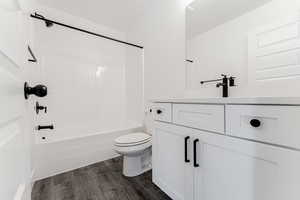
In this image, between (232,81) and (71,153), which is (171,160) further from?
(71,153)

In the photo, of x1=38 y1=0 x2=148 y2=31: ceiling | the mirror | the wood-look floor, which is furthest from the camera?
x1=38 y1=0 x2=148 y2=31: ceiling

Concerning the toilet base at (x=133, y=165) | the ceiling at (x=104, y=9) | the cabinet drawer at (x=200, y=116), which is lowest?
the toilet base at (x=133, y=165)

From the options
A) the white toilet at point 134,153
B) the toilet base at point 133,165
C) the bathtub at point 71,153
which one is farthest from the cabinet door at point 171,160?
the bathtub at point 71,153

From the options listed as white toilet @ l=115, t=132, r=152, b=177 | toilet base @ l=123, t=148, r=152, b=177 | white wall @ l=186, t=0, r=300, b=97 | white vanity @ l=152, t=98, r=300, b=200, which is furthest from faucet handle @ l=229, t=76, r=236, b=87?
toilet base @ l=123, t=148, r=152, b=177

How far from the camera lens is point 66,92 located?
92.9 inches

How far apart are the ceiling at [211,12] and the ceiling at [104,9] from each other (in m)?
0.87

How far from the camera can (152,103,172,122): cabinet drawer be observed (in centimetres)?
119

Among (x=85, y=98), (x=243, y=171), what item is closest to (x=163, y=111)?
(x=243, y=171)

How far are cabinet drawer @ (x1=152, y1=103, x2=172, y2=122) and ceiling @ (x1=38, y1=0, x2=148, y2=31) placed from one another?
166cm

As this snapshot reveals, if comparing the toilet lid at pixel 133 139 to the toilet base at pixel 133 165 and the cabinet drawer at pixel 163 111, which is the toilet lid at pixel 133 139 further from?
the cabinet drawer at pixel 163 111

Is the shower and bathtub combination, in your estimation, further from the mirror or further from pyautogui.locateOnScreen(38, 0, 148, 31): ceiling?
the mirror

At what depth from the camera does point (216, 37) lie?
137 cm

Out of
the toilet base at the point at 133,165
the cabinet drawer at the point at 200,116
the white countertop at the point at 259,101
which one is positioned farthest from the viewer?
the toilet base at the point at 133,165

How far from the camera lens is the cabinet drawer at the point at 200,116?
2.66 feet
